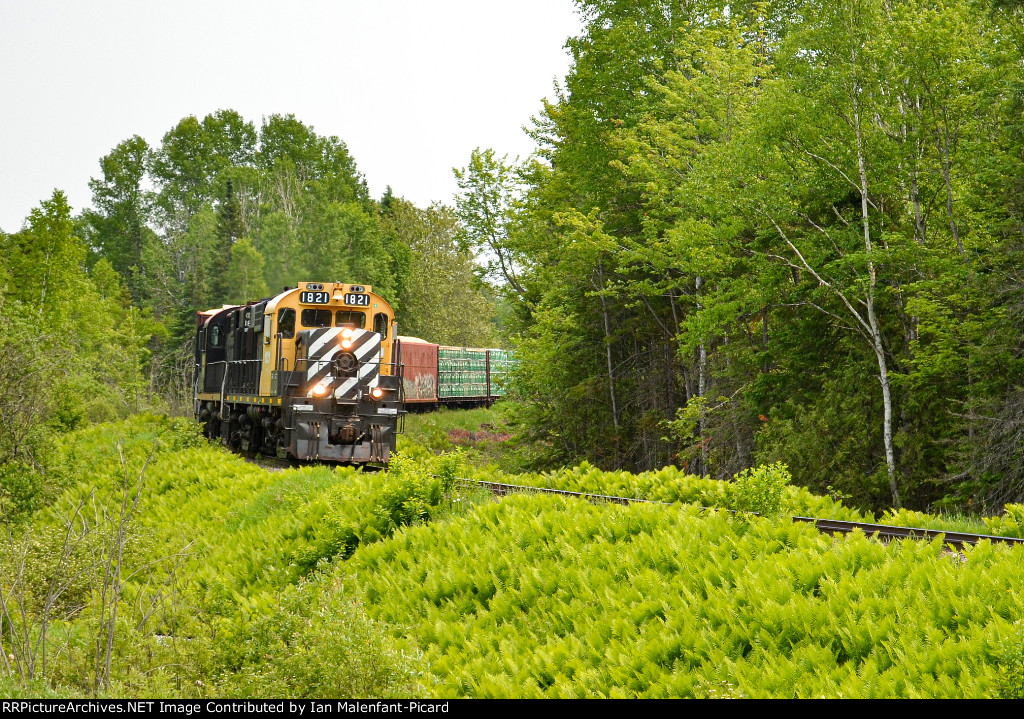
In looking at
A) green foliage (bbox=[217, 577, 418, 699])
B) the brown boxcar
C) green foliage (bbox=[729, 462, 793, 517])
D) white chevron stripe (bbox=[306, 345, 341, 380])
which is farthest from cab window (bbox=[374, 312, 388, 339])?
the brown boxcar

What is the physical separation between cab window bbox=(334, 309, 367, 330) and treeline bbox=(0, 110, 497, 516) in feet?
37.6

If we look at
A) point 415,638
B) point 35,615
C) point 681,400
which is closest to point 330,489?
point 35,615

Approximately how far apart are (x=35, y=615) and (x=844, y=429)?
14743 mm

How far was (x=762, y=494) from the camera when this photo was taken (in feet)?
33.1

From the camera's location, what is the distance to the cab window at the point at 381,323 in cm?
2017

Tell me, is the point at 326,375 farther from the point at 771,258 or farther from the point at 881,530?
the point at 881,530

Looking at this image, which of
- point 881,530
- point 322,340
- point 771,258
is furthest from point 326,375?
point 881,530

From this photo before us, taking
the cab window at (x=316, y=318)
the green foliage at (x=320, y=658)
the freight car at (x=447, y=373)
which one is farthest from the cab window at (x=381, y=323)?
the freight car at (x=447, y=373)

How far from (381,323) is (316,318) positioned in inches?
58.5

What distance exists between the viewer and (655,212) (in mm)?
22547

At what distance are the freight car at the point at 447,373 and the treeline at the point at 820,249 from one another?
13.3 m

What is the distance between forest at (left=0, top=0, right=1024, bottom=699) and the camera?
7309mm

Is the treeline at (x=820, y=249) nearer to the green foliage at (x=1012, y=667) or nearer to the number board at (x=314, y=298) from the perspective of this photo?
the number board at (x=314, y=298)
